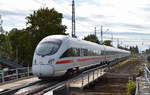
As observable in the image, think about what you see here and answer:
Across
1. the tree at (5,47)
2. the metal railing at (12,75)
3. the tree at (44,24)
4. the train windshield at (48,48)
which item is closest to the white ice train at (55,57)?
the train windshield at (48,48)

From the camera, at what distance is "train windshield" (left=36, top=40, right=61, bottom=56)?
19.7 meters

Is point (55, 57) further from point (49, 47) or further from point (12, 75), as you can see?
point (12, 75)

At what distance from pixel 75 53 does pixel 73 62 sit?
97 cm

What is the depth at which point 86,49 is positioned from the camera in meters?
27.8

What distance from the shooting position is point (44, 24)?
121ft

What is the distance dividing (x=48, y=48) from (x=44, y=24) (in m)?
17.4

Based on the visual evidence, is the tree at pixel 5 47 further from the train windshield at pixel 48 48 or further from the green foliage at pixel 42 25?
the train windshield at pixel 48 48

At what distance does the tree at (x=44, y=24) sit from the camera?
3659 centimetres

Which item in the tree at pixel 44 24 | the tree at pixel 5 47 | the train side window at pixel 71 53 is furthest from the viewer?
the tree at pixel 5 47

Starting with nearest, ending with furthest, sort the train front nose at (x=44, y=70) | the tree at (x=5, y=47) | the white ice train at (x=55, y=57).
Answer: the train front nose at (x=44, y=70) < the white ice train at (x=55, y=57) < the tree at (x=5, y=47)

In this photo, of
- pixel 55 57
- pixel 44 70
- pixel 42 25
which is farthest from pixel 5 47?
pixel 44 70

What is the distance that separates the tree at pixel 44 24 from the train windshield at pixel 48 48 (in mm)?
16097

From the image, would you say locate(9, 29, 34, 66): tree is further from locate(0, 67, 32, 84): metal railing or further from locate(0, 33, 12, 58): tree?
locate(0, 67, 32, 84): metal railing

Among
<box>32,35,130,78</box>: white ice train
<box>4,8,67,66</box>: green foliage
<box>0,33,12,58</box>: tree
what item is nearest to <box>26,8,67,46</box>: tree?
<box>4,8,67,66</box>: green foliage
